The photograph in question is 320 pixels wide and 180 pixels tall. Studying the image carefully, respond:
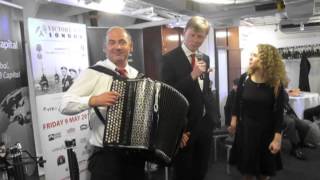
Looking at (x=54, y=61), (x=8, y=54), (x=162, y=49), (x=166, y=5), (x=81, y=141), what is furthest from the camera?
(x=162, y=49)

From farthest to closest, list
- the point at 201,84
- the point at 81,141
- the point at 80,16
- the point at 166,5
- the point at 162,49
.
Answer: the point at 162,49
the point at 80,16
the point at 166,5
the point at 81,141
the point at 201,84

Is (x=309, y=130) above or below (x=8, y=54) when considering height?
below

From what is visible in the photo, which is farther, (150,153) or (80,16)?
(80,16)

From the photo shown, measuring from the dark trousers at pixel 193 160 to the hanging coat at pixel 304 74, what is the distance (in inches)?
204

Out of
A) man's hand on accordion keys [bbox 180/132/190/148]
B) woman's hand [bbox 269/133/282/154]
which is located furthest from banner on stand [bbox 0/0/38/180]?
woman's hand [bbox 269/133/282/154]

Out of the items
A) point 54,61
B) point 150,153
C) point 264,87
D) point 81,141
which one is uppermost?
point 54,61

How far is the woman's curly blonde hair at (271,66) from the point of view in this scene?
226 cm

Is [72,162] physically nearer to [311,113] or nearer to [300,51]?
[311,113]

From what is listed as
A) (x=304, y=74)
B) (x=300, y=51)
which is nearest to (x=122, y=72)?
(x=304, y=74)

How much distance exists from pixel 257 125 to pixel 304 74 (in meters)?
4.74

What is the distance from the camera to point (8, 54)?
2.16 m

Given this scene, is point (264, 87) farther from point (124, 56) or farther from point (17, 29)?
point (17, 29)

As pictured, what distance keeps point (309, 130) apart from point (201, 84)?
9.54 feet

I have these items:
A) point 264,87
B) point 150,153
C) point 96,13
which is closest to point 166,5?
point 96,13
